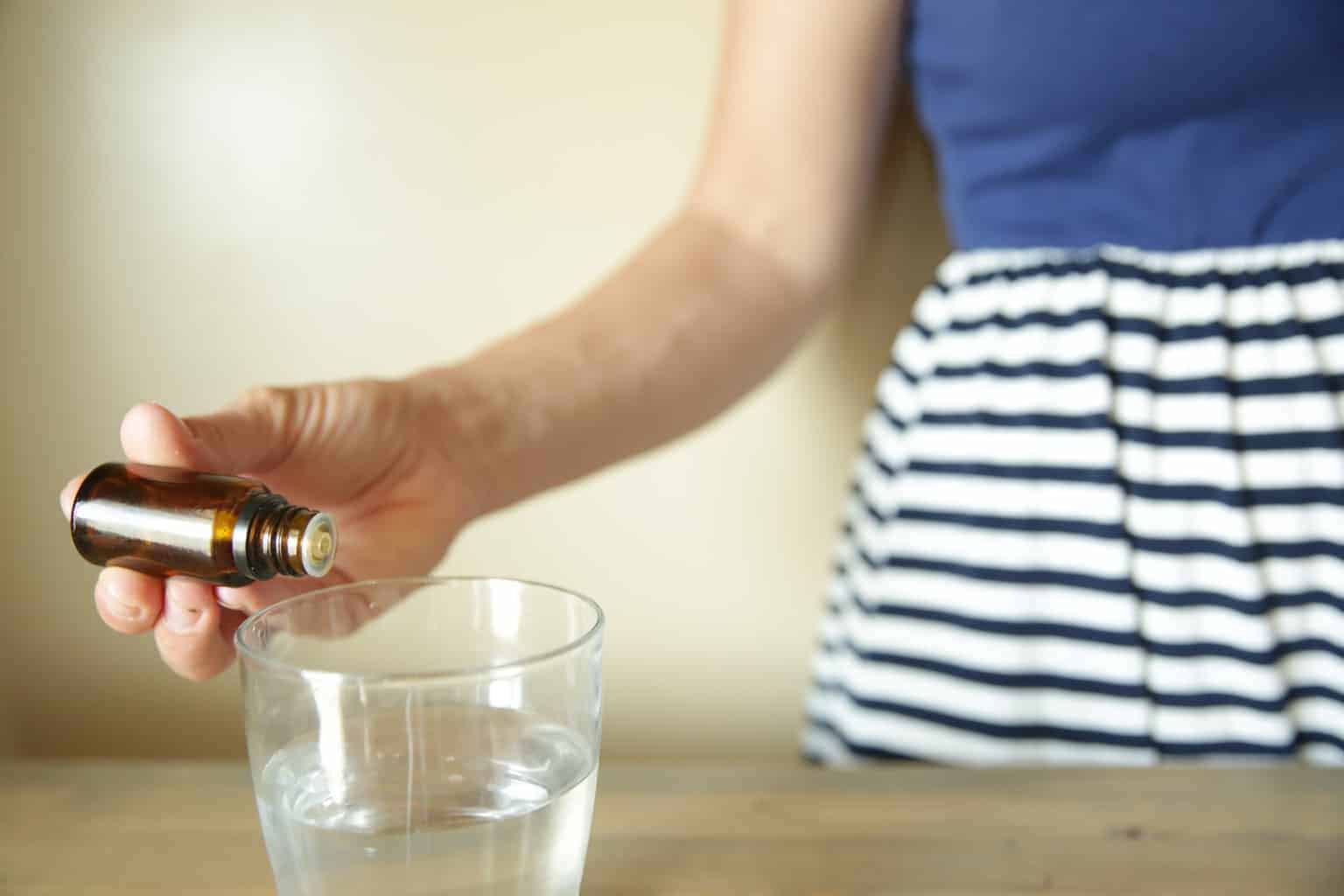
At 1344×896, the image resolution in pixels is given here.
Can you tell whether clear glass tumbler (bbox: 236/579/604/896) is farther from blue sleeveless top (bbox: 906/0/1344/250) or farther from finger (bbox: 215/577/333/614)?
blue sleeveless top (bbox: 906/0/1344/250)

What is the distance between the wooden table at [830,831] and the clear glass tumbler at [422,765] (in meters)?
0.10

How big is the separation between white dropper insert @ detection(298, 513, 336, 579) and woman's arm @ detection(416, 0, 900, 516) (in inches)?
7.9

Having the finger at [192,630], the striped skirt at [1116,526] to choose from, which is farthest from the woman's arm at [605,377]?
the striped skirt at [1116,526]

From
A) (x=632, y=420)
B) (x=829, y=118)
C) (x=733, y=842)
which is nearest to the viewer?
(x=733, y=842)

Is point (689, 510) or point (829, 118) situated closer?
point (829, 118)

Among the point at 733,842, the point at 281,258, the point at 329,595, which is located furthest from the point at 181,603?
the point at 281,258

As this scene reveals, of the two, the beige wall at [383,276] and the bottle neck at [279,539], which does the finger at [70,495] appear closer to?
the bottle neck at [279,539]

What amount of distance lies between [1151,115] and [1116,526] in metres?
0.24

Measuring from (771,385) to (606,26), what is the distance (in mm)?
293

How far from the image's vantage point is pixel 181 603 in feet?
1.41

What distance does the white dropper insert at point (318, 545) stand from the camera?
37 cm

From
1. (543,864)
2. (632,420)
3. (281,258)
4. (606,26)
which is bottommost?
(543,864)

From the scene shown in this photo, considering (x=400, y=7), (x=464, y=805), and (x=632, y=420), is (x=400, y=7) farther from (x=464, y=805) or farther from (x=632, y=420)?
(x=464, y=805)

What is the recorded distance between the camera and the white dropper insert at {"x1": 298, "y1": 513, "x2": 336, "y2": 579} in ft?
1.21
